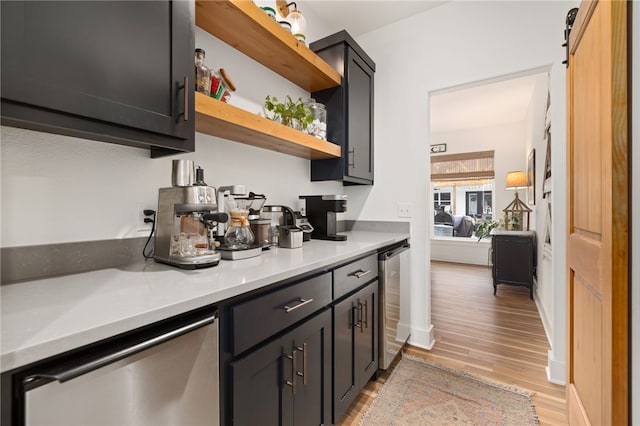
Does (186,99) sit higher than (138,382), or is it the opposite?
(186,99)

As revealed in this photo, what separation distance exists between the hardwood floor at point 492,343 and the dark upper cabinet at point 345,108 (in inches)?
59.8

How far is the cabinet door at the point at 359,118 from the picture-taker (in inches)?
88.8

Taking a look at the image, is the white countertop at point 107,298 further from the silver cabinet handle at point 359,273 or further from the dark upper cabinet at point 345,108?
the dark upper cabinet at point 345,108

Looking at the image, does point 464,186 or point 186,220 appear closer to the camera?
point 186,220

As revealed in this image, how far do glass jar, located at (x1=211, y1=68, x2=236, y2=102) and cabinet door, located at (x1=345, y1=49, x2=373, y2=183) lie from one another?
1.03 m

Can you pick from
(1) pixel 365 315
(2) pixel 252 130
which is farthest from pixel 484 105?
(2) pixel 252 130

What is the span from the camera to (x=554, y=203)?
2.03 meters

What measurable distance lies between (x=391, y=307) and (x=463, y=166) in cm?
493

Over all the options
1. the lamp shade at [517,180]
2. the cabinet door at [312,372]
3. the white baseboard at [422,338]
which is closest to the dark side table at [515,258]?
the lamp shade at [517,180]

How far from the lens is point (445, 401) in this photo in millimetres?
1731

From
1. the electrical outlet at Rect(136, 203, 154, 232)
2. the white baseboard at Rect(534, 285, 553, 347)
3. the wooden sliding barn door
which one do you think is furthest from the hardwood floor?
the electrical outlet at Rect(136, 203, 154, 232)

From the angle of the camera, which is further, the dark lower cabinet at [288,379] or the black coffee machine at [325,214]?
the black coffee machine at [325,214]

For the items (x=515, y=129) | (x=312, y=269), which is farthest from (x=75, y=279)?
(x=515, y=129)

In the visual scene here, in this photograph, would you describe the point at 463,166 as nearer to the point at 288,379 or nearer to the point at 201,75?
the point at 201,75
